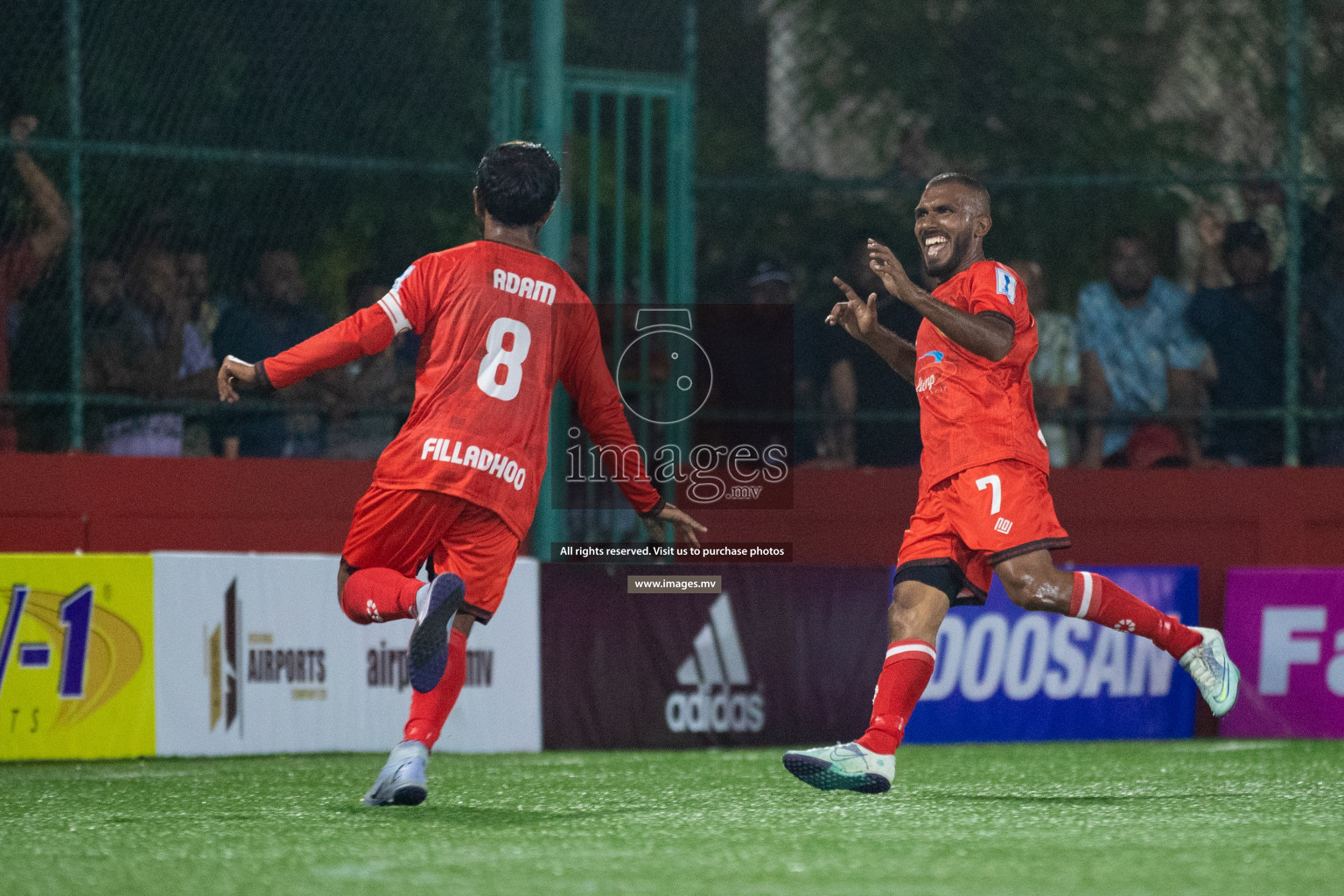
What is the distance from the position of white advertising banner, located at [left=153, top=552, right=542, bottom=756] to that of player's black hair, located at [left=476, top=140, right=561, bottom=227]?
303cm

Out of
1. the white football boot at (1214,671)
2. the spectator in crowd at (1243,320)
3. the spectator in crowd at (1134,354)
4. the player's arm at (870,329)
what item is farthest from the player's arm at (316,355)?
the spectator in crowd at (1243,320)

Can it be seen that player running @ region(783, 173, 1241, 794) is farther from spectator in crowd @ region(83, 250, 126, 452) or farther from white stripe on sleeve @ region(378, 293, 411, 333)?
spectator in crowd @ region(83, 250, 126, 452)

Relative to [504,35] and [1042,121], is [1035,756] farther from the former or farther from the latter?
[1042,121]

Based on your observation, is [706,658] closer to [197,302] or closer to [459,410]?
[197,302]

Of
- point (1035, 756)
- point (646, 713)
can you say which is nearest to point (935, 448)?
point (1035, 756)

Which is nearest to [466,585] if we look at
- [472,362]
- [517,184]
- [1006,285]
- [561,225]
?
[472,362]

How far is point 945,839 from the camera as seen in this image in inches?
180

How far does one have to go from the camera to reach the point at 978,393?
5.51 m

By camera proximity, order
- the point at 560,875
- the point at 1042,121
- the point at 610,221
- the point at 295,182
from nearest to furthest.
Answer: the point at 560,875, the point at 295,182, the point at 610,221, the point at 1042,121

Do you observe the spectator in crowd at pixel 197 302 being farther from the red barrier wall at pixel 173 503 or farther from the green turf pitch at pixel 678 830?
the green turf pitch at pixel 678 830

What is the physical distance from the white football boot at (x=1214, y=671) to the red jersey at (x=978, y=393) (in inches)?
30.7

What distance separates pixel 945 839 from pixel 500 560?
1.52 metres

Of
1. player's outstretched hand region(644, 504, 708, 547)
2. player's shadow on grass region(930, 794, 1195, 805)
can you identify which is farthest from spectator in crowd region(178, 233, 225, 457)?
player's shadow on grass region(930, 794, 1195, 805)

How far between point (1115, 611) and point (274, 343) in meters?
4.60
